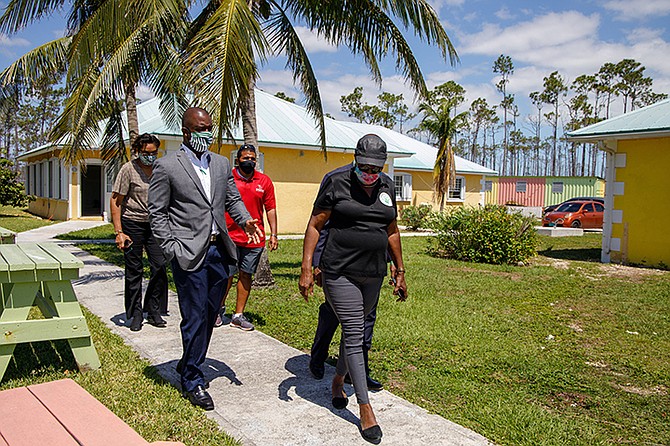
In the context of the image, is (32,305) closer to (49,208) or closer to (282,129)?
(282,129)

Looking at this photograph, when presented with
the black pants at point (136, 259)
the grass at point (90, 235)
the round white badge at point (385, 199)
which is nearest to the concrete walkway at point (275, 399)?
the black pants at point (136, 259)

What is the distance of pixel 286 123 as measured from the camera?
21.1 metres

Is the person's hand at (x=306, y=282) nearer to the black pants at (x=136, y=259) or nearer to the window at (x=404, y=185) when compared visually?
the black pants at (x=136, y=259)

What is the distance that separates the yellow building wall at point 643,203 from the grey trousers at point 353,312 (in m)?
11.0

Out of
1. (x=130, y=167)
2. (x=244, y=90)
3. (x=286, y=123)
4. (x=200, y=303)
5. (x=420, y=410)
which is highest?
(x=286, y=123)

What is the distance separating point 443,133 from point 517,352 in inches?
803

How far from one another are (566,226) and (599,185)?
49.6 feet

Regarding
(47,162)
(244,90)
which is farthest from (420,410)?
(47,162)

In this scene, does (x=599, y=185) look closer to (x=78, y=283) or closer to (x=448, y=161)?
(x=448, y=161)

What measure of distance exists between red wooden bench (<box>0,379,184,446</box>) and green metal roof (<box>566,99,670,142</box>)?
12445 millimetres

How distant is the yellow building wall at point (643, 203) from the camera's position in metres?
12.5

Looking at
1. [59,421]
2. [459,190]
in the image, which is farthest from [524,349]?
[459,190]

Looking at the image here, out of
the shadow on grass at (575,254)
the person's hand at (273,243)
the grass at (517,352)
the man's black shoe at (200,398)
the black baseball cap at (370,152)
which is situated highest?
the black baseball cap at (370,152)

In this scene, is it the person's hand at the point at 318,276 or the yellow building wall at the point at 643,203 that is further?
the yellow building wall at the point at 643,203
